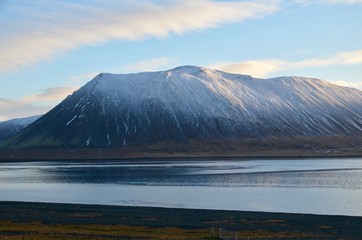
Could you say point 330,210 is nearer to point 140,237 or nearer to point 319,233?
point 319,233

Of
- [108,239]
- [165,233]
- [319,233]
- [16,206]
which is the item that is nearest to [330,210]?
[319,233]

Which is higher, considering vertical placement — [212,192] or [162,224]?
[212,192]

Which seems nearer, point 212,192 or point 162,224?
point 162,224

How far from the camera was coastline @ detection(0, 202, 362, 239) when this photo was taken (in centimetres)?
5612

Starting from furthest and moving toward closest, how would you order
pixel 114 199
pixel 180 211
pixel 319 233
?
1. pixel 114 199
2. pixel 180 211
3. pixel 319 233

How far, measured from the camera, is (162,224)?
6494 centimetres

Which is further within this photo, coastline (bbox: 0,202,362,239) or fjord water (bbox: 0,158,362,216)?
fjord water (bbox: 0,158,362,216)

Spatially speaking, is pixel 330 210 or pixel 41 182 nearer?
pixel 330 210

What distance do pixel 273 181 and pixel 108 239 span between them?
77357 mm

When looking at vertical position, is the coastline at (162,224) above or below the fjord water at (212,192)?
below

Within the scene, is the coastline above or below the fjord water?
below

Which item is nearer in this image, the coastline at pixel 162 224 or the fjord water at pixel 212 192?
the coastline at pixel 162 224

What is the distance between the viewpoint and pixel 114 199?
95.7 meters

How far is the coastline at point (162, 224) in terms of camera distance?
56125 millimetres
